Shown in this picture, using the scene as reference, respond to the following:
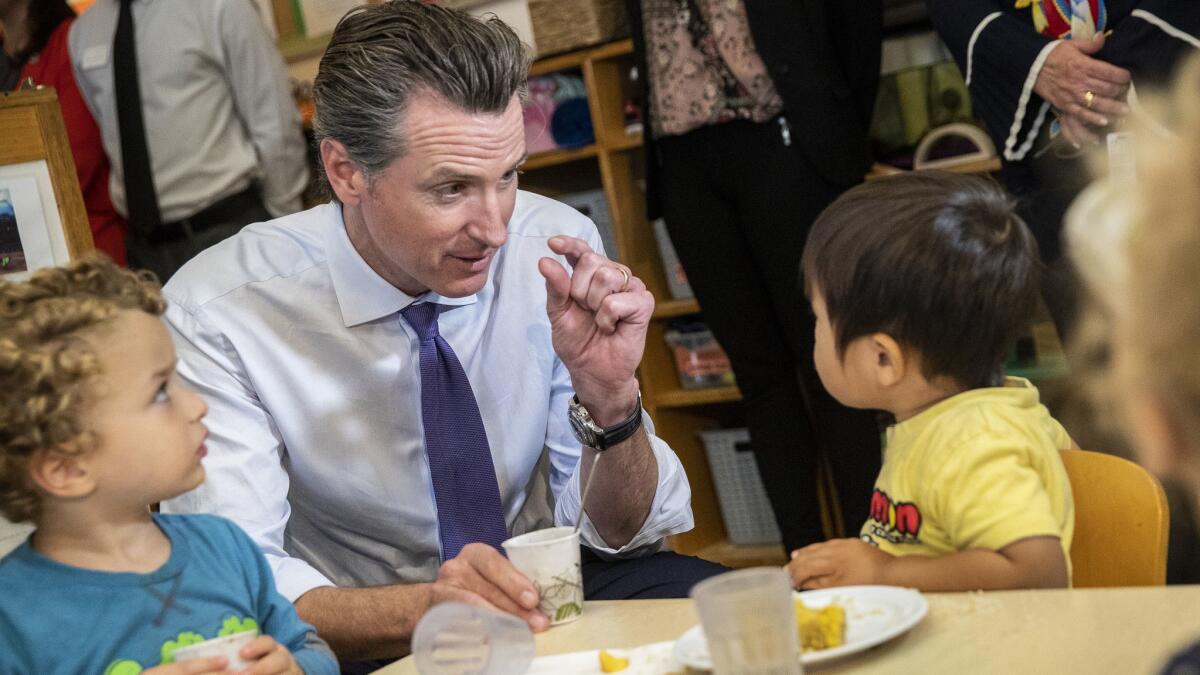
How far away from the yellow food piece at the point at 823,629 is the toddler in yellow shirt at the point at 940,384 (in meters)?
0.22

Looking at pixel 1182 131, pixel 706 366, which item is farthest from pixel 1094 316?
pixel 706 366

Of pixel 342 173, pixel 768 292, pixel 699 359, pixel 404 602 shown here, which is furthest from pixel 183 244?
pixel 404 602

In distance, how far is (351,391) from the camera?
6.06ft

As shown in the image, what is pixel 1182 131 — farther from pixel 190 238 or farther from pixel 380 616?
pixel 190 238

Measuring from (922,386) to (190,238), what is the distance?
2.55 metres

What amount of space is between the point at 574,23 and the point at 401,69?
195cm

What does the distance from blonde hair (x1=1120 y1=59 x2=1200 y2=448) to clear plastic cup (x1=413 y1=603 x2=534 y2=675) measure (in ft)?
1.89

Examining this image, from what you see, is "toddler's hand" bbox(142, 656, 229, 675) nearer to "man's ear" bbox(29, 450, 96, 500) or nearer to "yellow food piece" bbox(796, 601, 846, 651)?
"man's ear" bbox(29, 450, 96, 500)

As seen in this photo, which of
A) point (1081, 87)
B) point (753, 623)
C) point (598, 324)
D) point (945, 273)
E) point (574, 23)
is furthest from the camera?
point (574, 23)

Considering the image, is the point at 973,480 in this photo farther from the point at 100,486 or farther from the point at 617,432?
the point at 100,486

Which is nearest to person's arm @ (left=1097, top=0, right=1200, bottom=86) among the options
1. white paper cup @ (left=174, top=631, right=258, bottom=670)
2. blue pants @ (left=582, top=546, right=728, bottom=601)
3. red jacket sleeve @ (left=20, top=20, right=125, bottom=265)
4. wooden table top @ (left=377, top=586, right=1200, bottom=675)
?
blue pants @ (left=582, top=546, right=728, bottom=601)

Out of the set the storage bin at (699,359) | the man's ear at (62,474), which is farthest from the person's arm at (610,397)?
the storage bin at (699,359)

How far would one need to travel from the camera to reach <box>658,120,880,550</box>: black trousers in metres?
3.13

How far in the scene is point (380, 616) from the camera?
154 cm
